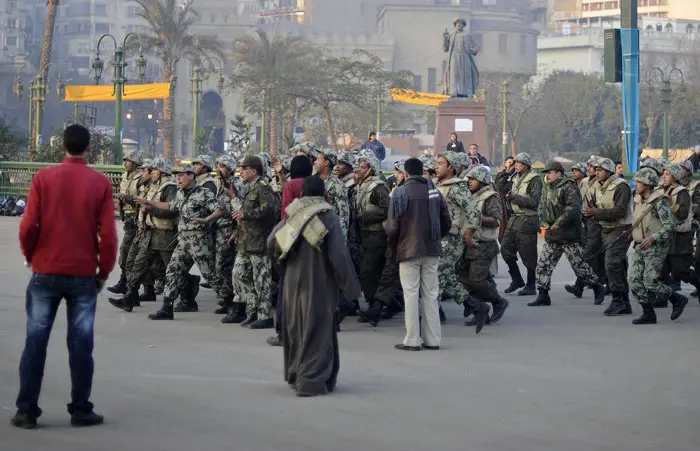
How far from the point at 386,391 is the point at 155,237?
15.4 ft

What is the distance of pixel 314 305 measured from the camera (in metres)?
8.76

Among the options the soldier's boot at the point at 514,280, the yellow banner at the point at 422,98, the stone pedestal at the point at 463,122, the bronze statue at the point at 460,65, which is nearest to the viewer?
the soldier's boot at the point at 514,280

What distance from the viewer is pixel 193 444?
721 centimetres

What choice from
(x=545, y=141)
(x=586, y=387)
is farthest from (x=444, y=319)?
(x=545, y=141)

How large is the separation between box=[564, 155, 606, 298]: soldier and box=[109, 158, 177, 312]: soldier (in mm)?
4413

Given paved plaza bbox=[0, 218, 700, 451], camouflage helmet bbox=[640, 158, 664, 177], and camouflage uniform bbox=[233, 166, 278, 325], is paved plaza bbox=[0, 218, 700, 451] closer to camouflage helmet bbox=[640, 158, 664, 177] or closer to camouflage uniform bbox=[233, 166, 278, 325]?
camouflage uniform bbox=[233, 166, 278, 325]

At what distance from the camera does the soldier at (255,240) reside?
11.9 metres

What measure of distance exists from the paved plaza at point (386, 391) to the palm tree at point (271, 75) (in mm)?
50133

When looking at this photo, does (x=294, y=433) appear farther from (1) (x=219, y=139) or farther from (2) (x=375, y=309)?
(1) (x=219, y=139)

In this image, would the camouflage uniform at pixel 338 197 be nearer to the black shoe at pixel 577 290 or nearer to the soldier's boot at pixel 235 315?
the soldier's boot at pixel 235 315

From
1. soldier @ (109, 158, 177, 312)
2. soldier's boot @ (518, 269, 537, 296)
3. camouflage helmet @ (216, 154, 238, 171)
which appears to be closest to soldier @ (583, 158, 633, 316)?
soldier's boot @ (518, 269, 537, 296)

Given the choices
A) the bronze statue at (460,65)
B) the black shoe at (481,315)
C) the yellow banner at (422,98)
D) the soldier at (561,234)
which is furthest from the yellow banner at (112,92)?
the black shoe at (481,315)

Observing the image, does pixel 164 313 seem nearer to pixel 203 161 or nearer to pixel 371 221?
pixel 203 161

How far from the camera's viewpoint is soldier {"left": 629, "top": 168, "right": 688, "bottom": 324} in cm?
1243
